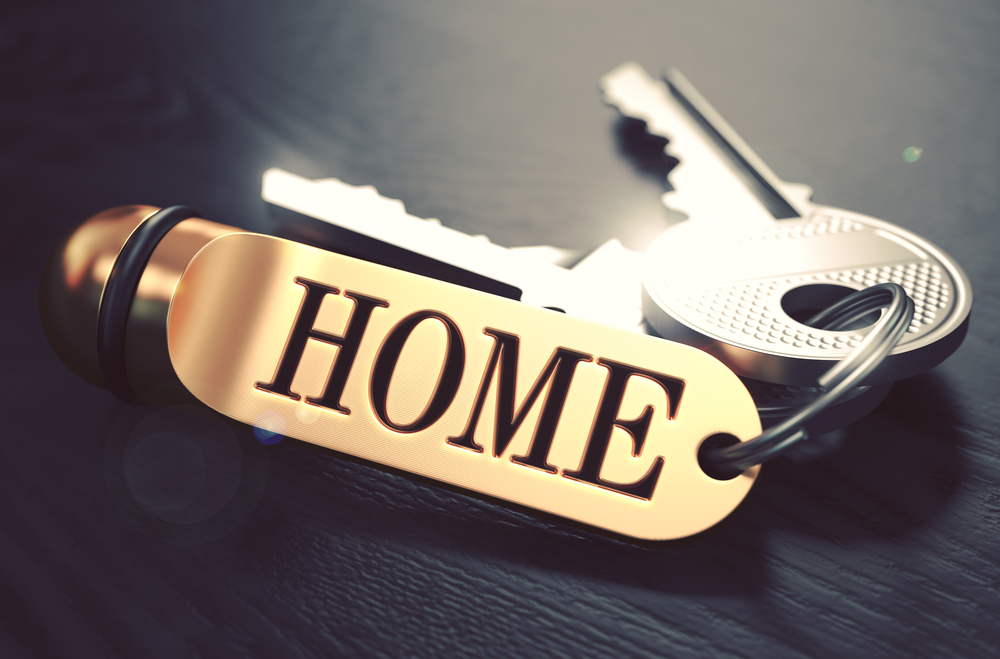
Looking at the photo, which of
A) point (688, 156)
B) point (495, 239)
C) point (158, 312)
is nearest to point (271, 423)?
point (158, 312)

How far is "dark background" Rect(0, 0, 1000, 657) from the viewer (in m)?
0.32

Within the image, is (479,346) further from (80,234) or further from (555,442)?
(80,234)

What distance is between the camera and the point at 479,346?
1.15 feet

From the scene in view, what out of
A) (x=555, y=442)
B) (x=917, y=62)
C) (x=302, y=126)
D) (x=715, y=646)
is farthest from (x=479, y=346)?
(x=917, y=62)

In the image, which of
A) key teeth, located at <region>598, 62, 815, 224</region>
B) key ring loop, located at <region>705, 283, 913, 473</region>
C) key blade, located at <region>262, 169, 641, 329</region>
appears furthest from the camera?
key teeth, located at <region>598, 62, 815, 224</region>

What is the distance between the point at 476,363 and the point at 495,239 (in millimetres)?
209

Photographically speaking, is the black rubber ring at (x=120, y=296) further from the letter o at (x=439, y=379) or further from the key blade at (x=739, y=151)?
the key blade at (x=739, y=151)

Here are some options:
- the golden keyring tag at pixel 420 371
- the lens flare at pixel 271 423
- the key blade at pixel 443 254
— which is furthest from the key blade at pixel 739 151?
the lens flare at pixel 271 423

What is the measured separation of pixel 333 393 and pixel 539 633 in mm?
159

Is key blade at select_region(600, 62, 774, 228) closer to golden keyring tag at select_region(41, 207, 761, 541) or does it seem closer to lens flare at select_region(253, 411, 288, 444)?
golden keyring tag at select_region(41, 207, 761, 541)

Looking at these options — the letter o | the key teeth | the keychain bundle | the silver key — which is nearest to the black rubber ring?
the keychain bundle

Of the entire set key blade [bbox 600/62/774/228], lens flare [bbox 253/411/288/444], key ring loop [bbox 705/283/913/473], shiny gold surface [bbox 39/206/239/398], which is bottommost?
lens flare [bbox 253/411/288/444]

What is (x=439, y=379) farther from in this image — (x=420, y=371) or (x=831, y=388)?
(x=831, y=388)

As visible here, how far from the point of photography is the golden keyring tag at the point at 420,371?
0.33m
